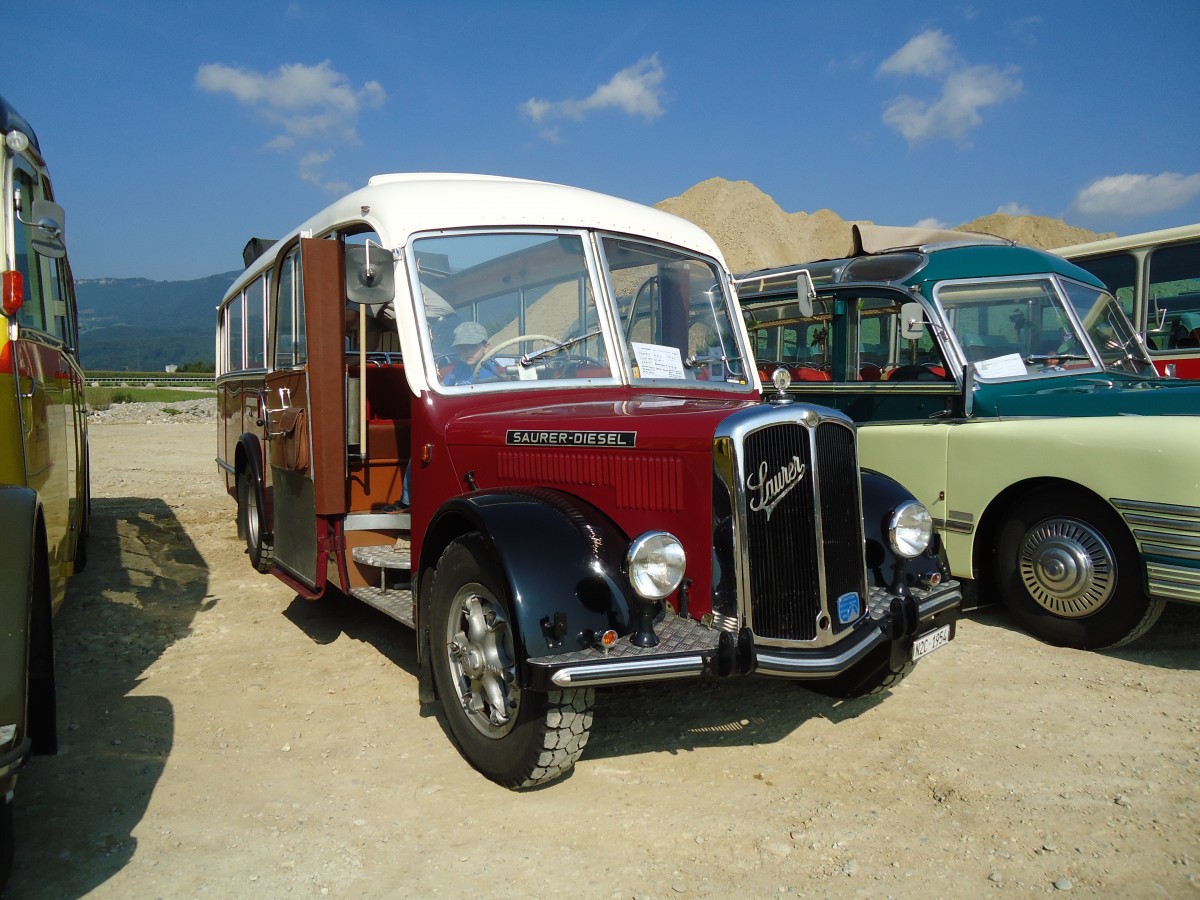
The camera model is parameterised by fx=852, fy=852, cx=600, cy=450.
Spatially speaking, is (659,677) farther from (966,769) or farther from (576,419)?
(966,769)

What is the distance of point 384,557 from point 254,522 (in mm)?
2360

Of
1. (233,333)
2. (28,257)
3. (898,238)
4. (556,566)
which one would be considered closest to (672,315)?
(556,566)

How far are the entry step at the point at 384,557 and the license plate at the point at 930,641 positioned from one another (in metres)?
2.30

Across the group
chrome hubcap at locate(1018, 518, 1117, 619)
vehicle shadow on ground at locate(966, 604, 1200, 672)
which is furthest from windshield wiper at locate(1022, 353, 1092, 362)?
vehicle shadow on ground at locate(966, 604, 1200, 672)

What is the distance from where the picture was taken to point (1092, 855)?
2758 mm

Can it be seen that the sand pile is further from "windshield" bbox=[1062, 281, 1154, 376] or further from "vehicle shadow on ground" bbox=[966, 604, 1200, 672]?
"vehicle shadow on ground" bbox=[966, 604, 1200, 672]

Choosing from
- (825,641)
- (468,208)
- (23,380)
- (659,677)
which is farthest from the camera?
(468,208)

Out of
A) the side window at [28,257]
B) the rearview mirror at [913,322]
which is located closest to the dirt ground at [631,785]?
the side window at [28,257]

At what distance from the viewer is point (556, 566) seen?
2.98 metres

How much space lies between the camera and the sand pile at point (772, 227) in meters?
46.1

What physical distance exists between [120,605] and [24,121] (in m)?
3.00

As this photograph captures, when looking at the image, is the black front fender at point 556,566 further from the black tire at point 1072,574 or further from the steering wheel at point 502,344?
the black tire at point 1072,574

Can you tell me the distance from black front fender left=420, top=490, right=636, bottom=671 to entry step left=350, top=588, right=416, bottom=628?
3.09 ft

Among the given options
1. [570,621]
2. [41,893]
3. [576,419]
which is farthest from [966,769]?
[41,893]
